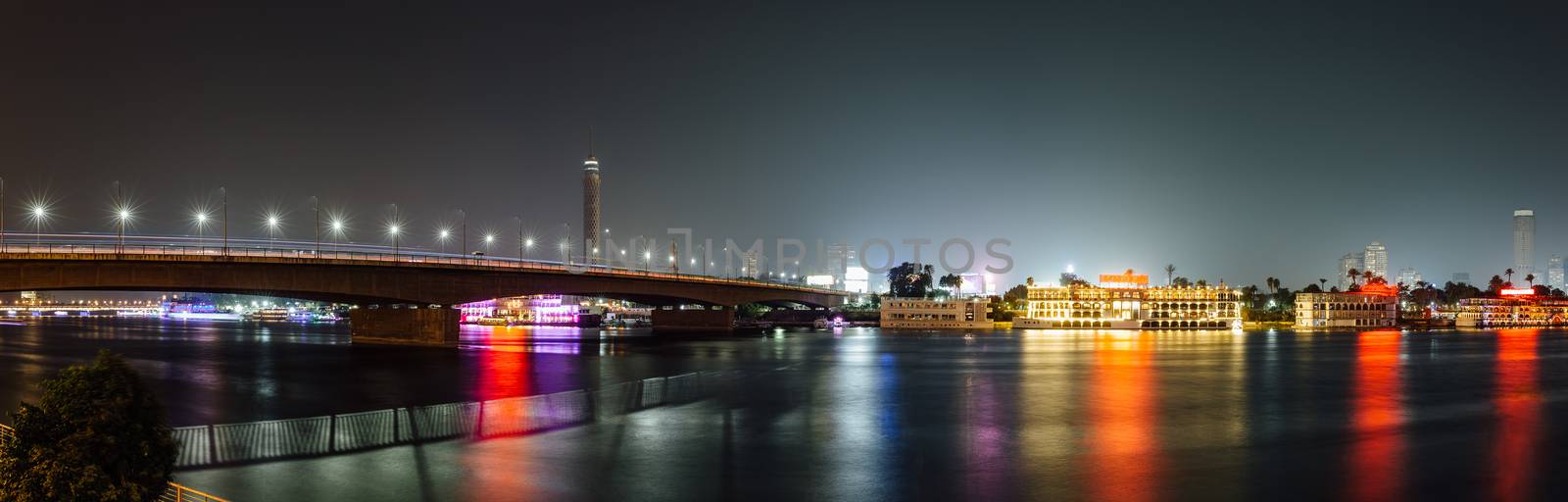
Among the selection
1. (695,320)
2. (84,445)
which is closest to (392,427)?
(84,445)

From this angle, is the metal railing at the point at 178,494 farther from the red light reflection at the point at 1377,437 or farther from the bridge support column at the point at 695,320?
the bridge support column at the point at 695,320

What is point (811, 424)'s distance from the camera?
41281 millimetres

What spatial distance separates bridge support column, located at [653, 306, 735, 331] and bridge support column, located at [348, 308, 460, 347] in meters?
69.7

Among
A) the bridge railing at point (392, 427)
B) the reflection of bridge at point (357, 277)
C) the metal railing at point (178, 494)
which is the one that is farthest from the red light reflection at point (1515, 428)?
the reflection of bridge at point (357, 277)

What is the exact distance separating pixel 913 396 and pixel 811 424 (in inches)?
589

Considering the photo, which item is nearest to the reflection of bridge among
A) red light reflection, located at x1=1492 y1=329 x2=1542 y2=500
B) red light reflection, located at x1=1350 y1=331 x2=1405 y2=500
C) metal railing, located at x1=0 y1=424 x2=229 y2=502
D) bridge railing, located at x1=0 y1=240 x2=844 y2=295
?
bridge railing, located at x1=0 y1=240 x2=844 y2=295

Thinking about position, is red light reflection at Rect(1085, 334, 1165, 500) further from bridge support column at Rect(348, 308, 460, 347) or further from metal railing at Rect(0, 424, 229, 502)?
bridge support column at Rect(348, 308, 460, 347)

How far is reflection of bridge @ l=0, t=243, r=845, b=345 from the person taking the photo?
2813 inches

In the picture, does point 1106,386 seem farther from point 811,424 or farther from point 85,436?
point 85,436

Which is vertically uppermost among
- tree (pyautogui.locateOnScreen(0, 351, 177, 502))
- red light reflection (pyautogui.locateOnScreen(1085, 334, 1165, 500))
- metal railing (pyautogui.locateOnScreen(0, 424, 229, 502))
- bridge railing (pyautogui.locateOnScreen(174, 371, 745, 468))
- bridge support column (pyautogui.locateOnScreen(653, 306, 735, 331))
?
tree (pyautogui.locateOnScreen(0, 351, 177, 502))

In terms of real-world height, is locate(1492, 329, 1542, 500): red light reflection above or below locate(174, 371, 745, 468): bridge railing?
below

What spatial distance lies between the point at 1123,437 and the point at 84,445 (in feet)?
108

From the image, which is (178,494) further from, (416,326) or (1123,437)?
(416,326)

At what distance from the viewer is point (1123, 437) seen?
3753cm
